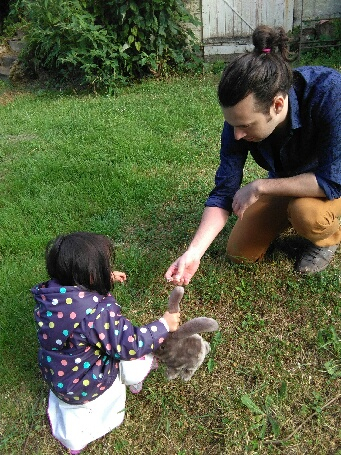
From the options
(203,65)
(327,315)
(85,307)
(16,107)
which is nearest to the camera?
(85,307)

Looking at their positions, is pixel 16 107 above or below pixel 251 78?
below

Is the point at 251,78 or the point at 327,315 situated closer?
the point at 251,78

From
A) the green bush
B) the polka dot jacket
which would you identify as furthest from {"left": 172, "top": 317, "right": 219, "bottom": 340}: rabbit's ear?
the green bush

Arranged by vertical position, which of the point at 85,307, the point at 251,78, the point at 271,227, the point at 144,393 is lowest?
the point at 144,393

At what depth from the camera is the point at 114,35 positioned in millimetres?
6598

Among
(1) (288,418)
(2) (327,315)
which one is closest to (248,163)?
(2) (327,315)

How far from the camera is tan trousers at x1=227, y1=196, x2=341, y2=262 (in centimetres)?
234

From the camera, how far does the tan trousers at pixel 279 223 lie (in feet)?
7.66

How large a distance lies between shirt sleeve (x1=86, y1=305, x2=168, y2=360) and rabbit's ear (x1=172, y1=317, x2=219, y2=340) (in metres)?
0.19

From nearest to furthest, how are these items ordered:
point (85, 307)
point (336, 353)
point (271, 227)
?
point (85, 307)
point (336, 353)
point (271, 227)

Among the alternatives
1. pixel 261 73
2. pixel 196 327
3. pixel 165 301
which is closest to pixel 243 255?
pixel 165 301

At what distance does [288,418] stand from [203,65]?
236 inches

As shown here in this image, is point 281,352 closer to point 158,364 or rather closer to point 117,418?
point 158,364

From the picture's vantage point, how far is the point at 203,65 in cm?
707
